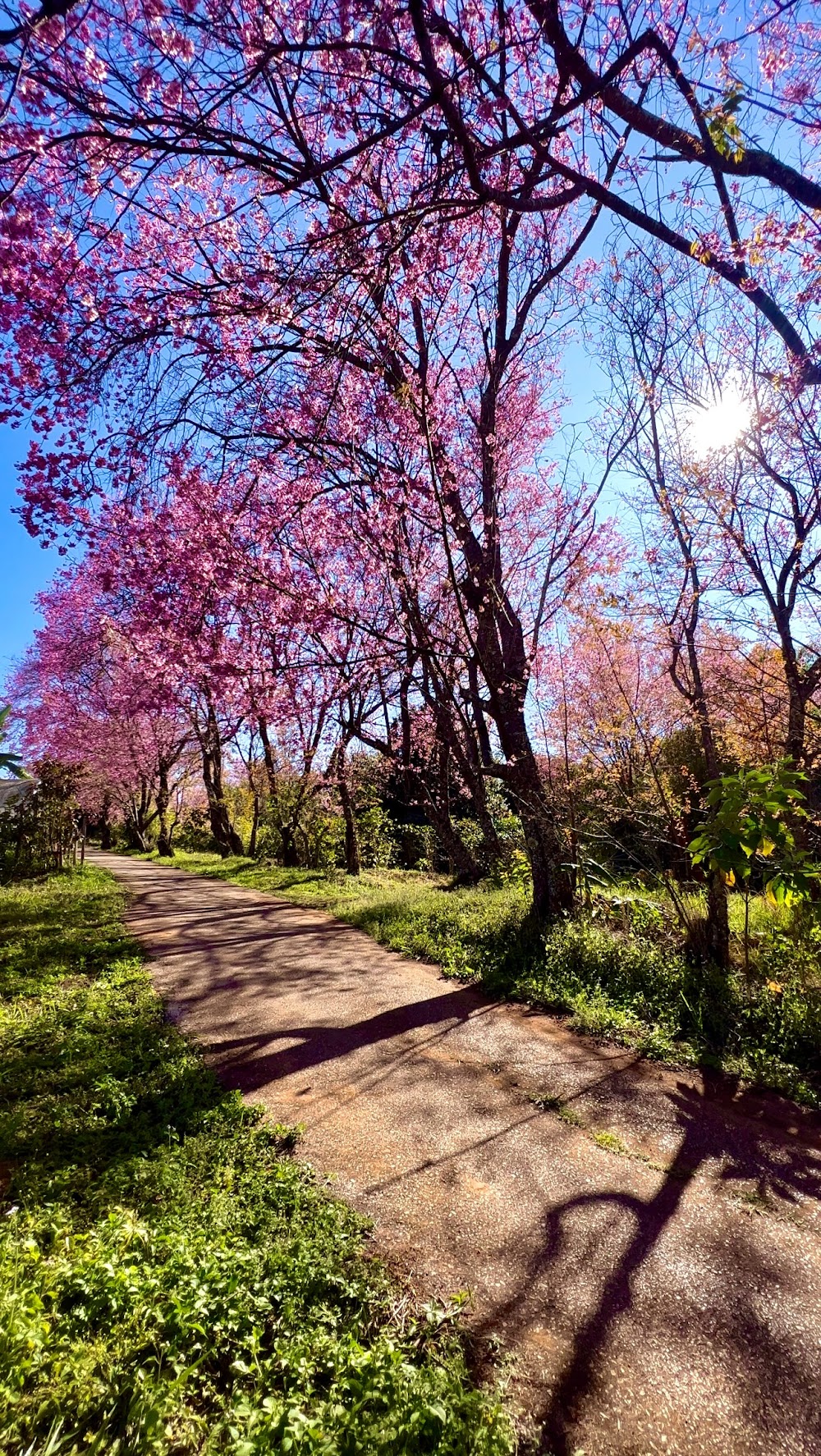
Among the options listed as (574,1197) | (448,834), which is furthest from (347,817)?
(574,1197)

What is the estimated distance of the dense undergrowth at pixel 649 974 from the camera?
4555 millimetres

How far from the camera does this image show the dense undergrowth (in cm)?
455

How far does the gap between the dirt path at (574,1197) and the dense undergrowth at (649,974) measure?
351mm

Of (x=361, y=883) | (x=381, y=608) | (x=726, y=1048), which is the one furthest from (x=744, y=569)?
(x=361, y=883)

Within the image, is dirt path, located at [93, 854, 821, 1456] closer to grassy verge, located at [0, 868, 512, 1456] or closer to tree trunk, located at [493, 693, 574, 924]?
grassy verge, located at [0, 868, 512, 1456]

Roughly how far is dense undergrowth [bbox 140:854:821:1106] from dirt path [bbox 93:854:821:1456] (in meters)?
0.35

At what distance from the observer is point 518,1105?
3732mm

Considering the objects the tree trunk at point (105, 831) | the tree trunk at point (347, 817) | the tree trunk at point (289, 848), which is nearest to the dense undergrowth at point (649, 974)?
the tree trunk at point (347, 817)

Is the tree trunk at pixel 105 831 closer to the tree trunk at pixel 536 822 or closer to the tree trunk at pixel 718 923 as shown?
the tree trunk at pixel 536 822

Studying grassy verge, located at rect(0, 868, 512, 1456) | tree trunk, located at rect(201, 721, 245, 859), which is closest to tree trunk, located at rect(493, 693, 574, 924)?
grassy verge, located at rect(0, 868, 512, 1456)

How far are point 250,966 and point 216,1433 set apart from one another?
4.97 metres

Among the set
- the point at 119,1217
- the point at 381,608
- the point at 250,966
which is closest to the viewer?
the point at 119,1217

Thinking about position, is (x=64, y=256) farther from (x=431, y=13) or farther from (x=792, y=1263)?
(x=792, y=1263)

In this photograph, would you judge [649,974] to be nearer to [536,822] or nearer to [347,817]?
[536,822]
